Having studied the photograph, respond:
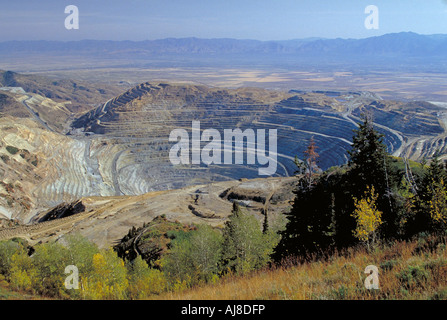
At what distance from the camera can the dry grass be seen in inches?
242

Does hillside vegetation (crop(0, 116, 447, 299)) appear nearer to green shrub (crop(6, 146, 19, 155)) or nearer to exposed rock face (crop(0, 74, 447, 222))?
exposed rock face (crop(0, 74, 447, 222))

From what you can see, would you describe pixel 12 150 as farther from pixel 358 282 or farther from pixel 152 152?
pixel 358 282

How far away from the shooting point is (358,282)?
273 inches

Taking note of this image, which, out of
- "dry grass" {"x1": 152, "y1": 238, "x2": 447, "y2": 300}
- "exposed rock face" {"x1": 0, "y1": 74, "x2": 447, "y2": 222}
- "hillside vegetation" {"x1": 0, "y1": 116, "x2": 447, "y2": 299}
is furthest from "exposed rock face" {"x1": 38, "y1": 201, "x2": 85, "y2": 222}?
"dry grass" {"x1": 152, "y1": 238, "x2": 447, "y2": 300}

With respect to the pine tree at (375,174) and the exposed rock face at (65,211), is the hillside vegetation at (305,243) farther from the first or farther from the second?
the exposed rock face at (65,211)

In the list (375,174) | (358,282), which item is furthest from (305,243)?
(358,282)

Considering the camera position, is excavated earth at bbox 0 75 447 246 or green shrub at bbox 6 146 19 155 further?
green shrub at bbox 6 146 19 155

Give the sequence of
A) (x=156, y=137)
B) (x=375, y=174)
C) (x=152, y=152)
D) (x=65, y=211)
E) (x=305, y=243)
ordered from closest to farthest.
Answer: (x=375, y=174)
(x=305, y=243)
(x=65, y=211)
(x=152, y=152)
(x=156, y=137)

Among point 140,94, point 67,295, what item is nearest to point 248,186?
point 67,295

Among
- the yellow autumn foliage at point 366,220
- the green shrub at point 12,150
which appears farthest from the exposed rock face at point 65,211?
the yellow autumn foliage at point 366,220

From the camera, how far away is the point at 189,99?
394ft
